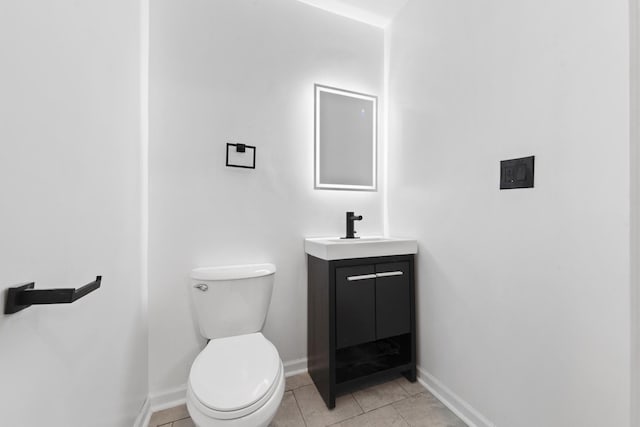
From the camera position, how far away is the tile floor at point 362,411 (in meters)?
1.37

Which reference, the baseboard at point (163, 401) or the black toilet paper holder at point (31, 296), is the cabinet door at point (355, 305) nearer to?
the baseboard at point (163, 401)

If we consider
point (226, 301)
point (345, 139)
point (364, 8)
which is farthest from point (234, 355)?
point (364, 8)

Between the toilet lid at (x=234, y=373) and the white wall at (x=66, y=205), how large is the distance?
0.32 m

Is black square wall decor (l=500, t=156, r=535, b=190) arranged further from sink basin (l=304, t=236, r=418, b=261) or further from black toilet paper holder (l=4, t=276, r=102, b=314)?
black toilet paper holder (l=4, t=276, r=102, b=314)

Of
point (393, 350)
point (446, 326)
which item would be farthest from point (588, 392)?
point (393, 350)

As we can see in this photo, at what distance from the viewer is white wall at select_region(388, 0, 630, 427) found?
892 mm

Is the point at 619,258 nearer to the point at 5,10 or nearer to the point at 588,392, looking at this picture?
the point at 588,392

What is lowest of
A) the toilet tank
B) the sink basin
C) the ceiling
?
the toilet tank

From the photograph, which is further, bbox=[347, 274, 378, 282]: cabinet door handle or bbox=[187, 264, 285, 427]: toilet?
bbox=[347, 274, 378, 282]: cabinet door handle

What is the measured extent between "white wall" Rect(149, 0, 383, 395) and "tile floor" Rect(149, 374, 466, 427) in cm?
22

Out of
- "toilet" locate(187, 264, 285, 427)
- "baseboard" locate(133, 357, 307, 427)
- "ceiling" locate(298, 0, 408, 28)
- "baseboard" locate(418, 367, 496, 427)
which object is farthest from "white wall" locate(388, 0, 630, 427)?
"baseboard" locate(133, 357, 307, 427)

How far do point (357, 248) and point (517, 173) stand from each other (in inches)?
33.5

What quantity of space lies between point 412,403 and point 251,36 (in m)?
2.47

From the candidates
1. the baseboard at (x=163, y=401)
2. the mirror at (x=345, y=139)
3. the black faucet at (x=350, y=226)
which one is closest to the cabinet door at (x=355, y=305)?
the black faucet at (x=350, y=226)
